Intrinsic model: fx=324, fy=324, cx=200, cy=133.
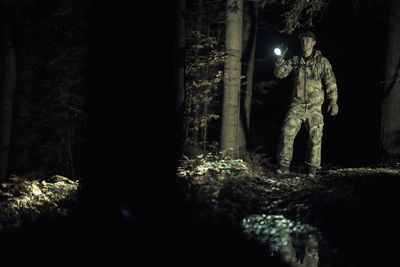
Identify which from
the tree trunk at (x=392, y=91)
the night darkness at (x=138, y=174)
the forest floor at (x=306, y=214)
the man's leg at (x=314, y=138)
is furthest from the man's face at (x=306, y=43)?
the night darkness at (x=138, y=174)

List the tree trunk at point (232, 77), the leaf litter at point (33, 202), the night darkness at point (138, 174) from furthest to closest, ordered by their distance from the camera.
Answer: the tree trunk at point (232, 77), the leaf litter at point (33, 202), the night darkness at point (138, 174)

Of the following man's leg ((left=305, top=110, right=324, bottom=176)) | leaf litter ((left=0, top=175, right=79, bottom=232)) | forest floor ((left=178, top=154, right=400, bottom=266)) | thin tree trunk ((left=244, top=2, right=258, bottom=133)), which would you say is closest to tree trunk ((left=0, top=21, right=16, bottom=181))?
leaf litter ((left=0, top=175, right=79, bottom=232))

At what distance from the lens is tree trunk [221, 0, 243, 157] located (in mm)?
7305

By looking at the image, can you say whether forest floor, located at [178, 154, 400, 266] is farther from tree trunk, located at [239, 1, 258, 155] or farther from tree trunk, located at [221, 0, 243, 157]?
tree trunk, located at [239, 1, 258, 155]

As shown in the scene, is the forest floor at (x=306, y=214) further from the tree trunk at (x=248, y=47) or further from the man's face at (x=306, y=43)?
the tree trunk at (x=248, y=47)

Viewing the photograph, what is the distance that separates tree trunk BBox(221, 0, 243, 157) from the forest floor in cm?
189

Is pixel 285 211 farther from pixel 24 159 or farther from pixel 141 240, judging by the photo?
pixel 24 159

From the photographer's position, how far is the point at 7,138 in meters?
12.2

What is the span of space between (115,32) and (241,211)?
2.73m

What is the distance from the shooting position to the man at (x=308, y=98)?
6.45 m

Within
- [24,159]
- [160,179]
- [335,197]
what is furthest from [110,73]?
[24,159]

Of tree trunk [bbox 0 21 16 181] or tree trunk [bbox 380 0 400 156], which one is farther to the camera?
tree trunk [bbox 0 21 16 181]

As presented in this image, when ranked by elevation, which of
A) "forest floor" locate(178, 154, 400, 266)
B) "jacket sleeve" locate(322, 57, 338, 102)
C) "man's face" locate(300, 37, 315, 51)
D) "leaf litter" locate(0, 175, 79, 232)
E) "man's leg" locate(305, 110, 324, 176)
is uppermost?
"man's face" locate(300, 37, 315, 51)

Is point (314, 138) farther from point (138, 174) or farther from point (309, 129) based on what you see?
point (138, 174)
